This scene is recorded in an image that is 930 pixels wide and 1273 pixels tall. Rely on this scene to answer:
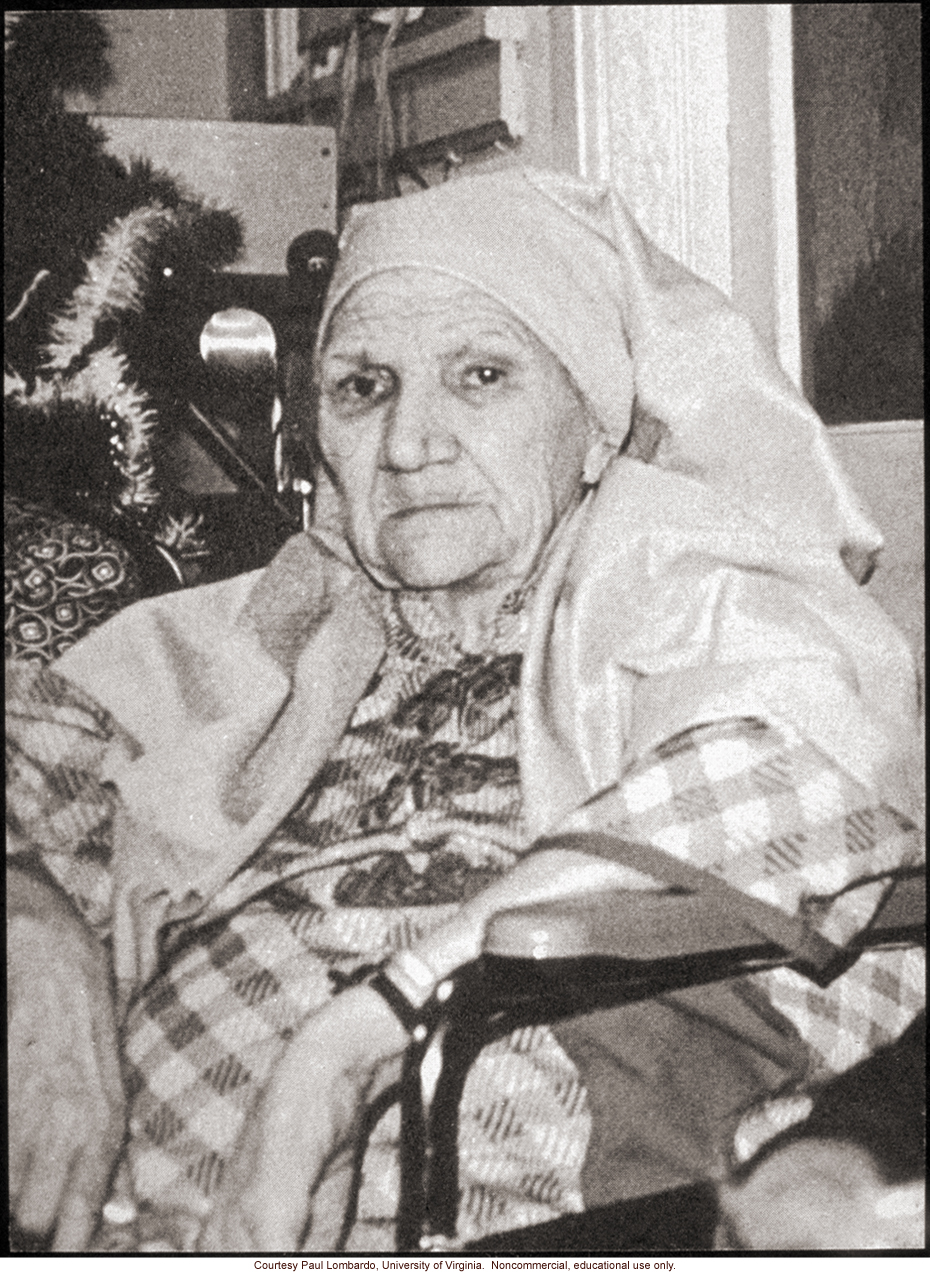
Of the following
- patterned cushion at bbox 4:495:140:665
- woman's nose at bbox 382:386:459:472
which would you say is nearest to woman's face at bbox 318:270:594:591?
woman's nose at bbox 382:386:459:472

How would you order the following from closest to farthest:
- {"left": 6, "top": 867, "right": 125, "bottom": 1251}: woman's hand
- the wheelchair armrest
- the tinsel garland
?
the wheelchair armrest → {"left": 6, "top": 867, "right": 125, "bottom": 1251}: woman's hand → the tinsel garland

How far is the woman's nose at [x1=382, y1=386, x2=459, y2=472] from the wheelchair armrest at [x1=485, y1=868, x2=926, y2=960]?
0.47 metres

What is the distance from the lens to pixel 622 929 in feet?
2.87

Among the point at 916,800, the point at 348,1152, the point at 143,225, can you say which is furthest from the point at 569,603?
the point at 143,225

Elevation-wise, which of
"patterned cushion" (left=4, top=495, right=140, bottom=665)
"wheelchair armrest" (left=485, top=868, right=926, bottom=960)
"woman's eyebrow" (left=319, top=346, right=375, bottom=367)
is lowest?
"wheelchair armrest" (left=485, top=868, right=926, bottom=960)

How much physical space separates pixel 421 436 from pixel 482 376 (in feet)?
0.27

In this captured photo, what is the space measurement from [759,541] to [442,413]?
12.3 inches

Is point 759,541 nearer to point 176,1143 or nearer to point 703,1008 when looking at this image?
point 703,1008

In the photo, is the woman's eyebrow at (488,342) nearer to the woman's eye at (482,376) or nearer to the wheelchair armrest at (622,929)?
the woman's eye at (482,376)

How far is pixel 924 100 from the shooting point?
1255mm

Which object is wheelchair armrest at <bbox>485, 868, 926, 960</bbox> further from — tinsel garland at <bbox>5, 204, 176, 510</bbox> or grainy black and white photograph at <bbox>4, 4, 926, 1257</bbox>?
tinsel garland at <bbox>5, 204, 176, 510</bbox>

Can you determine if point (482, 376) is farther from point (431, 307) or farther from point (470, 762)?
point (470, 762)

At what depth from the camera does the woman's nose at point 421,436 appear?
122cm

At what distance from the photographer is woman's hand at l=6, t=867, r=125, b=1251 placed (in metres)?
1.03
